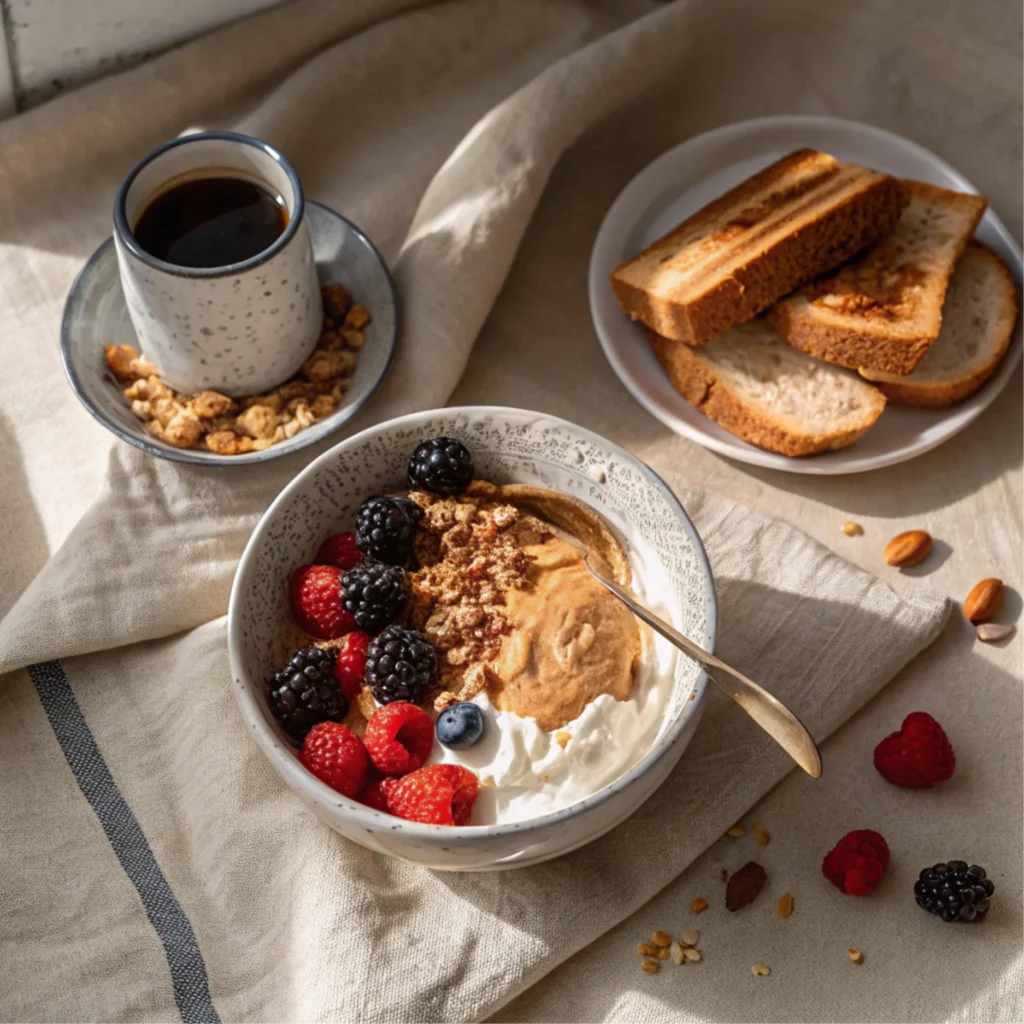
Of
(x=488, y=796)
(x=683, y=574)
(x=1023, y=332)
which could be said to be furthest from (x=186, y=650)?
(x=1023, y=332)

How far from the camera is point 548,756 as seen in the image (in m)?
1.66

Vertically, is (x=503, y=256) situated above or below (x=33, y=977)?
above

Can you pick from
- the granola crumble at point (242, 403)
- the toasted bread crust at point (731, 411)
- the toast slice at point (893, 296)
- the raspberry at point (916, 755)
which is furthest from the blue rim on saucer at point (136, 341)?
the raspberry at point (916, 755)

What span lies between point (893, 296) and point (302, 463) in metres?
1.11

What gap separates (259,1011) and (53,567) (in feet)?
2.41

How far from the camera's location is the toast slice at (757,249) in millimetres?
2250

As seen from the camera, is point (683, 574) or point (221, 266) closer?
point (683, 574)

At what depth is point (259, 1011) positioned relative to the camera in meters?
1.76

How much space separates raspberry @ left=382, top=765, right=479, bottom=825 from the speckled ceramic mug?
0.81 metres

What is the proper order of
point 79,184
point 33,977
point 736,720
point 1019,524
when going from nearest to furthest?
point 33,977, point 736,720, point 1019,524, point 79,184

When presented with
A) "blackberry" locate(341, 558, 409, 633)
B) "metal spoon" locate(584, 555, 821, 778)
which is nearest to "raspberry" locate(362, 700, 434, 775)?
"blackberry" locate(341, 558, 409, 633)

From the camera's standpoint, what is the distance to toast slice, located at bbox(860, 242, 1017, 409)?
225cm

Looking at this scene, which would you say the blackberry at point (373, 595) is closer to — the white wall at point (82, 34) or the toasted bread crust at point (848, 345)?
the toasted bread crust at point (848, 345)

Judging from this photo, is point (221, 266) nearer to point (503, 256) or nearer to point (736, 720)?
point (503, 256)
